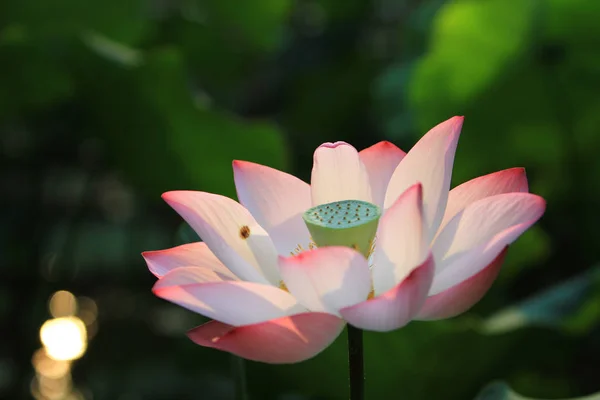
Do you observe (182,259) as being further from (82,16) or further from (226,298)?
(82,16)

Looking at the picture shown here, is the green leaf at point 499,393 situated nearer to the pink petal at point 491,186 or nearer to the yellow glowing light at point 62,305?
the pink petal at point 491,186

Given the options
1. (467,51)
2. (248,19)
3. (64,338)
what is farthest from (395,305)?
(248,19)

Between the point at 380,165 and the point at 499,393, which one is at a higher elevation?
the point at 380,165

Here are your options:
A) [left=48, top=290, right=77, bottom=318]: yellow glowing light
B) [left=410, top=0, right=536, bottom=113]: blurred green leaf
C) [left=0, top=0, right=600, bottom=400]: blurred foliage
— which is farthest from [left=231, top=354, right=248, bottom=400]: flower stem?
[left=48, top=290, right=77, bottom=318]: yellow glowing light

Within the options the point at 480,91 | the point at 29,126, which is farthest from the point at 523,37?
the point at 29,126

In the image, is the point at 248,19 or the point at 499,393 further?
the point at 248,19

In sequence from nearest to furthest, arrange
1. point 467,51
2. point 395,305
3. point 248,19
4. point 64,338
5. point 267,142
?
Answer: point 395,305, point 267,142, point 467,51, point 64,338, point 248,19
